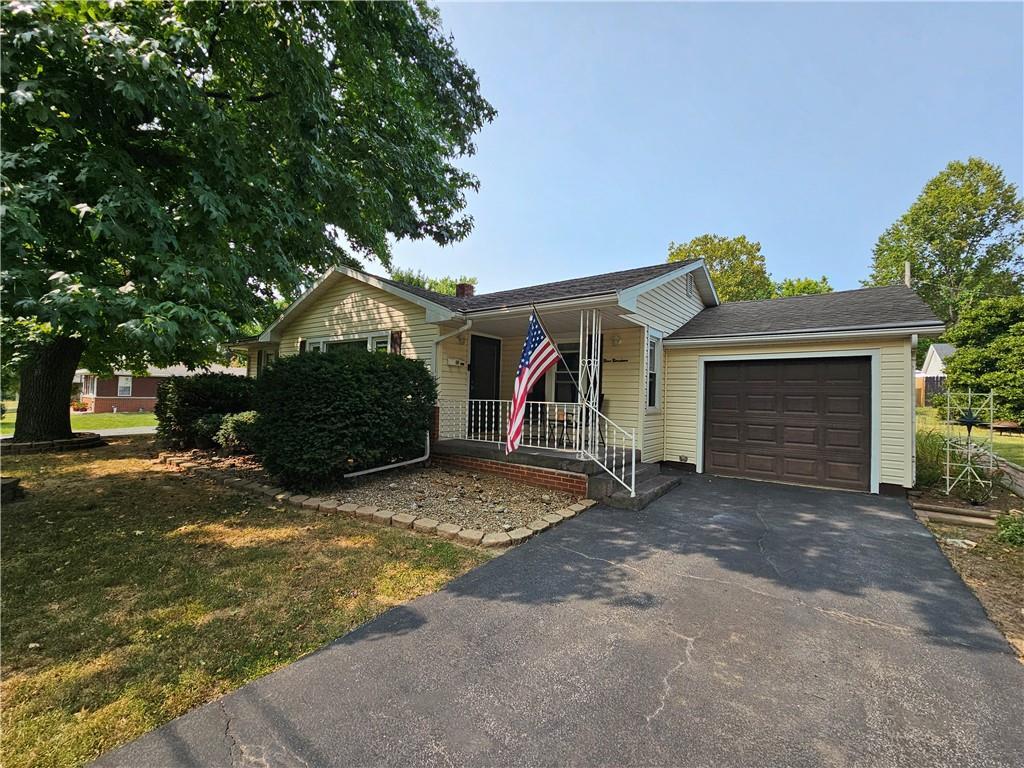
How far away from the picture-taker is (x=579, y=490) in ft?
20.6

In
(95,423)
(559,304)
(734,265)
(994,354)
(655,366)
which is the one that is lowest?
(95,423)

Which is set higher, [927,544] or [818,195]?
[818,195]

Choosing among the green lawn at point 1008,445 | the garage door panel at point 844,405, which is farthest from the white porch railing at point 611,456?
the green lawn at point 1008,445

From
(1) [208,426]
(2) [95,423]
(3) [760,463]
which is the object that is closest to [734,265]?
(3) [760,463]

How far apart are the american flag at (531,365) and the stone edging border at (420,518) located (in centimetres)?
125

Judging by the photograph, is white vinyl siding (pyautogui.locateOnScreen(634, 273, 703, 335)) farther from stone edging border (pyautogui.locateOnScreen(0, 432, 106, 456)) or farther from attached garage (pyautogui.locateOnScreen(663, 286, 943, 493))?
stone edging border (pyautogui.locateOnScreen(0, 432, 106, 456))

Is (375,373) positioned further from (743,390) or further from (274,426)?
(743,390)

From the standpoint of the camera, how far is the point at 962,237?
2553cm

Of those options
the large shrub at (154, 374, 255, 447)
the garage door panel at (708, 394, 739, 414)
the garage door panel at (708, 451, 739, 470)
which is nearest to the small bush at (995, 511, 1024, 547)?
the garage door panel at (708, 451, 739, 470)

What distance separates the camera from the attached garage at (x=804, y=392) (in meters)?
6.68

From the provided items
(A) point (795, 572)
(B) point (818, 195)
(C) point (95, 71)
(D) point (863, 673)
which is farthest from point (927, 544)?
(B) point (818, 195)

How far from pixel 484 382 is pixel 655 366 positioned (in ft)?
12.0

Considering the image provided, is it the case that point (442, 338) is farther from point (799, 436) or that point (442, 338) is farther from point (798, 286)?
point (798, 286)

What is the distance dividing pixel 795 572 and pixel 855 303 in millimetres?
6855
